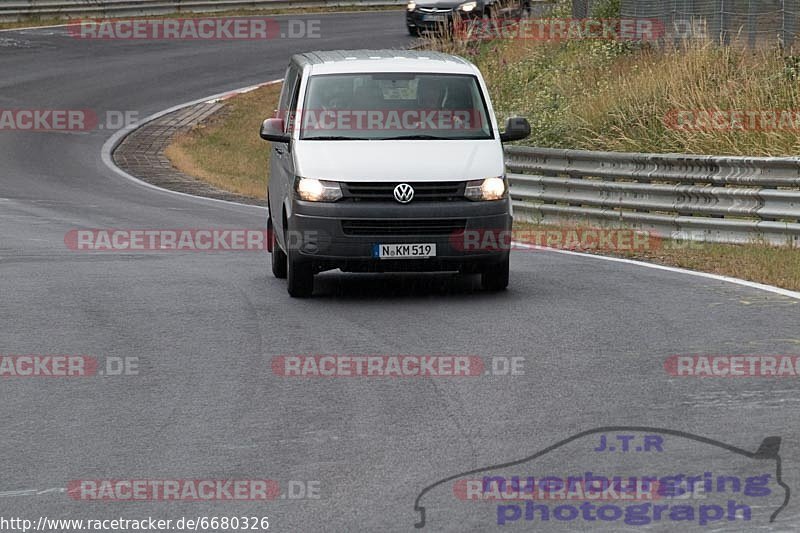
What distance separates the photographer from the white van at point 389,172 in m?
11.8

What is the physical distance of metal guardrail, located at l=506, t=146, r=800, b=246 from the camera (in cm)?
1564

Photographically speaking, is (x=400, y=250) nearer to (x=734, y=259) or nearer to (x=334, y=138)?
(x=334, y=138)

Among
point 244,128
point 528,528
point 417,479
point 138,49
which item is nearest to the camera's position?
point 528,528

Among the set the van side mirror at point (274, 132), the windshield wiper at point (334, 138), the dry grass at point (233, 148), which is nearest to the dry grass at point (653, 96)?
the dry grass at point (233, 148)

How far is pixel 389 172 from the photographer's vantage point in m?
11.9

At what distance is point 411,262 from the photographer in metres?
11.9

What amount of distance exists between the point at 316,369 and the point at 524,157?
10.9m

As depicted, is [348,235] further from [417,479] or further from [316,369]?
[417,479]

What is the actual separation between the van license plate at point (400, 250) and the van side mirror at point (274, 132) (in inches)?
59.8

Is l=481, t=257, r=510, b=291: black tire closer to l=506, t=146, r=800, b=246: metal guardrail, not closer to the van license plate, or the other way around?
the van license plate

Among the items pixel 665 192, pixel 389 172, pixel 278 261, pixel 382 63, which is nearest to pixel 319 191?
pixel 389 172

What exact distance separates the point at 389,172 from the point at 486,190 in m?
0.82

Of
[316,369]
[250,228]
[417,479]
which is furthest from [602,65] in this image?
[417,479]

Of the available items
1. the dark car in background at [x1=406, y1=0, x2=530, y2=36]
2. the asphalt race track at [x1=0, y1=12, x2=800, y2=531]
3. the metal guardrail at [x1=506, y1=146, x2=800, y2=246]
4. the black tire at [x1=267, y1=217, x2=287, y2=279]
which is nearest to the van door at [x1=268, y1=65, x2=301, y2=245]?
the black tire at [x1=267, y1=217, x2=287, y2=279]
